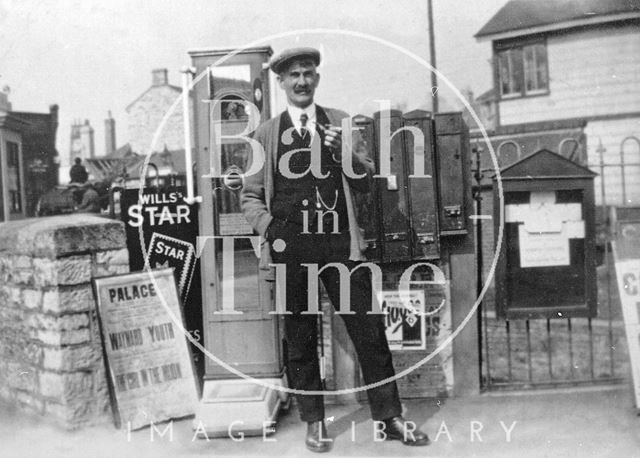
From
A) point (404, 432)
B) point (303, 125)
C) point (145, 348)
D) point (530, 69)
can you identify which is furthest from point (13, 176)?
point (530, 69)

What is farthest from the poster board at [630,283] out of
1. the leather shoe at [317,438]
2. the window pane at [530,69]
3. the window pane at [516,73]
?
the window pane at [516,73]

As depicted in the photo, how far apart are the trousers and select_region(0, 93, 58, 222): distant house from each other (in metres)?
3.82

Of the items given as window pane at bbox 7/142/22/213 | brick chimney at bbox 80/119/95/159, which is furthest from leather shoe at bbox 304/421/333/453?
window pane at bbox 7/142/22/213

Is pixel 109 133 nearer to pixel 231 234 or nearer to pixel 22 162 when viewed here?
pixel 22 162

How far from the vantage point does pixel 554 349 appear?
588 centimetres

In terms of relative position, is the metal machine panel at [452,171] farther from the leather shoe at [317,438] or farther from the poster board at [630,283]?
the leather shoe at [317,438]

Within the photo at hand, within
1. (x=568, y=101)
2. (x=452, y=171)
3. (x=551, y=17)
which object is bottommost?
(x=452, y=171)

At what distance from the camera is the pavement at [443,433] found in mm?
3256

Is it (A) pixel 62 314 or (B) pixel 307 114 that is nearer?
(B) pixel 307 114

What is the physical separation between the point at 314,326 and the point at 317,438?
0.61m

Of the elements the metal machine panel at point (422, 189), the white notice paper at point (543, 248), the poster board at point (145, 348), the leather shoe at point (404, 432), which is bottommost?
the leather shoe at point (404, 432)

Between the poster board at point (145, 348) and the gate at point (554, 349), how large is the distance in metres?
2.03

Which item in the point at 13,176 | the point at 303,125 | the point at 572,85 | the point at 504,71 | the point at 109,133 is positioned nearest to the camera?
the point at 303,125

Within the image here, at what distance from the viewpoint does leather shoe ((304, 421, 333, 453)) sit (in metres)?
3.29
